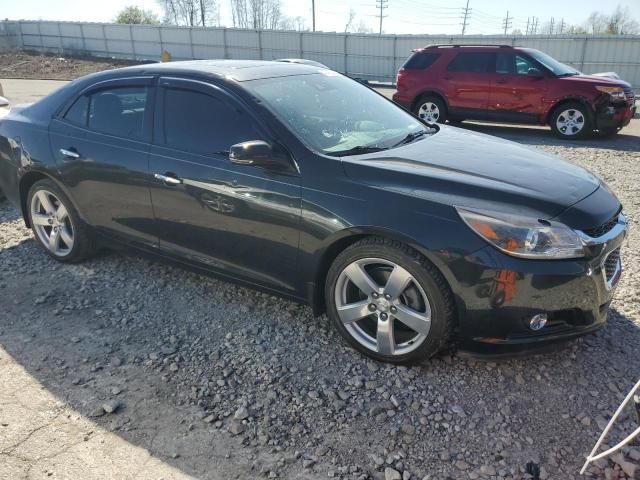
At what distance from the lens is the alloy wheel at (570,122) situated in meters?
10.4

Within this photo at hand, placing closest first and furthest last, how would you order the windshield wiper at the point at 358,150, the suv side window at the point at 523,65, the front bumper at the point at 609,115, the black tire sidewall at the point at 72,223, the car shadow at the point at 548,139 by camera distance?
1. the windshield wiper at the point at 358,150
2. the black tire sidewall at the point at 72,223
3. the car shadow at the point at 548,139
4. the front bumper at the point at 609,115
5. the suv side window at the point at 523,65

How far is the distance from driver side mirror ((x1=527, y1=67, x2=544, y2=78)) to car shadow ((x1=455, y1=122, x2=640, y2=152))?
3.79ft

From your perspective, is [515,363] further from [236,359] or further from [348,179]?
[236,359]

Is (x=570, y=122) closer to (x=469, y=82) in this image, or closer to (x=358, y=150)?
(x=469, y=82)

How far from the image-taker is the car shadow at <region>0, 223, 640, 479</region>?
2.62 m

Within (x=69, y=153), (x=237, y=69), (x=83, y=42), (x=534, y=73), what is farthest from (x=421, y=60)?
(x=83, y=42)

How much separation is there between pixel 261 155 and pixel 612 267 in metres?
2.12

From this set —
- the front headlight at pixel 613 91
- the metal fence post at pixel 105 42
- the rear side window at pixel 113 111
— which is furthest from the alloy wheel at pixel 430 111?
the metal fence post at pixel 105 42

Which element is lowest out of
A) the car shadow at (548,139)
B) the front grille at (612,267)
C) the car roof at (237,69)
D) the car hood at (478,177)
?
the car shadow at (548,139)

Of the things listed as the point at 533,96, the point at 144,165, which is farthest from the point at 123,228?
the point at 533,96

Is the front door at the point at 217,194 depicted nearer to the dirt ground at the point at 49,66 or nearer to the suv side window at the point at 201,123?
the suv side window at the point at 201,123

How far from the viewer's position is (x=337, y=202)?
10.1 ft

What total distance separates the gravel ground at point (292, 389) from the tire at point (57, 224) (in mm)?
417

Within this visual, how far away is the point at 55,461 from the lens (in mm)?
2561
